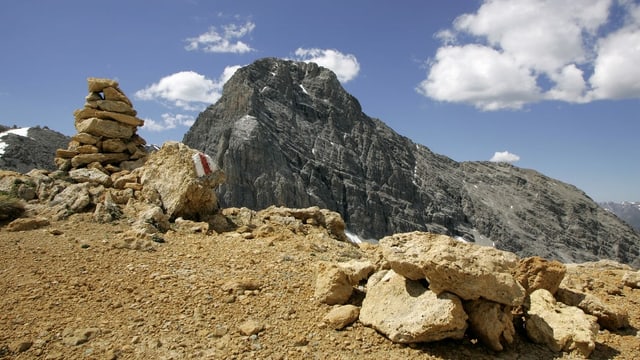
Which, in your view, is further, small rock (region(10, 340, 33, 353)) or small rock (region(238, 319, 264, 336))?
small rock (region(238, 319, 264, 336))

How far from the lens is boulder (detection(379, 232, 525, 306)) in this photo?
7.57 metres

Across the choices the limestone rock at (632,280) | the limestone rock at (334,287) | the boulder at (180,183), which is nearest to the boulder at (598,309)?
the limestone rock at (632,280)

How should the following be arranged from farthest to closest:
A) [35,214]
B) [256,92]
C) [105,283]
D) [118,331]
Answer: [256,92] < [35,214] < [105,283] < [118,331]

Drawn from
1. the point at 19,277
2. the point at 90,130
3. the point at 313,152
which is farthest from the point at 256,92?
the point at 19,277

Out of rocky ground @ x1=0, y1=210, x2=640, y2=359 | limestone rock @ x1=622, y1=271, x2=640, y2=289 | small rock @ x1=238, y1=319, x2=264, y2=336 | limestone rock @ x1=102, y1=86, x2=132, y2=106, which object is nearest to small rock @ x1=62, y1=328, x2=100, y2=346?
rocky ground @ x1=0, y1=210, x2=640, y2=359

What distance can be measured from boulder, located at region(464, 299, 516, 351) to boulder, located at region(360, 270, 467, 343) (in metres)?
0.34

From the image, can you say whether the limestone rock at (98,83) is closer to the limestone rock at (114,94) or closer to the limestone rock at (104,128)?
the limestone rock at (114,94)

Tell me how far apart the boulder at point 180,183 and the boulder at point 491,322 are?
452 inches

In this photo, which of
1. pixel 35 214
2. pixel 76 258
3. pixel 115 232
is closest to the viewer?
pixel 76 258

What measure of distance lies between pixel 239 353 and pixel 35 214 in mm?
11878

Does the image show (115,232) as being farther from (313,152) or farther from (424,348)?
(313,152)

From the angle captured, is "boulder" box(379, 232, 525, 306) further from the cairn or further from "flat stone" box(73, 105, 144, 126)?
"flat stone" box(73, 105, 144, 126)

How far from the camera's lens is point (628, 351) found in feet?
27.1

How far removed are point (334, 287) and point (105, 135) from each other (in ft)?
52.1
